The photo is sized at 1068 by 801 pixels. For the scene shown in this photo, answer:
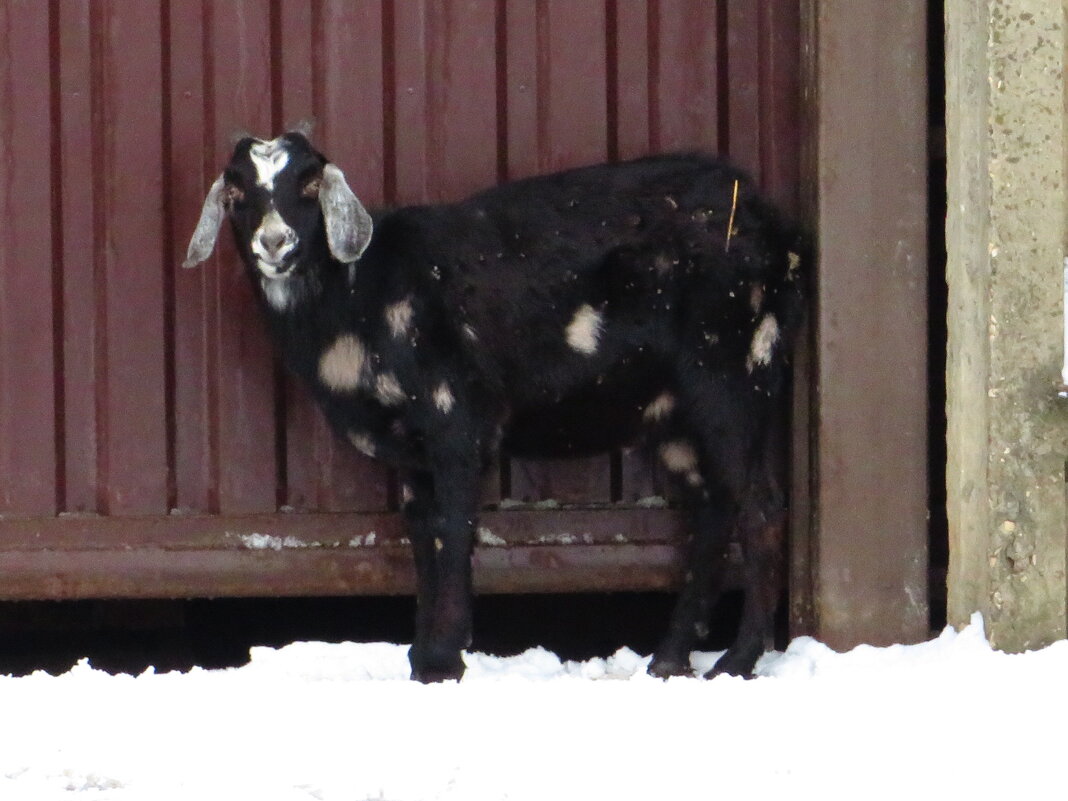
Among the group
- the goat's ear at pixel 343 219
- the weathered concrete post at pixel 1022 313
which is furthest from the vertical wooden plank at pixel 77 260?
the weathered concrete post at pixel 1022 313

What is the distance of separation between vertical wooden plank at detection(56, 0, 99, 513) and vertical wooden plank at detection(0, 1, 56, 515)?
48 millimetres

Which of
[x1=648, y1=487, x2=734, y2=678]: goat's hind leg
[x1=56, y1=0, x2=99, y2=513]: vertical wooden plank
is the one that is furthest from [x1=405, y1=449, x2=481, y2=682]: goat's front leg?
[x1=56, y1=0, x2=99, y2=513]: vertical wooden plank

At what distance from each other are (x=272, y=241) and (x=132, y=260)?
0.75m

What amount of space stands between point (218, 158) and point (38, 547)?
134 centimetres

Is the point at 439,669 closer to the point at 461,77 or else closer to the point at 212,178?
the point at 212,178

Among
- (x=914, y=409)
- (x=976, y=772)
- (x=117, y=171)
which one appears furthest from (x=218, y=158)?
(x=976, y=772)

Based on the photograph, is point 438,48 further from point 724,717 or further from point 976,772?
point 976,772

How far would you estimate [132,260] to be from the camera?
548cm

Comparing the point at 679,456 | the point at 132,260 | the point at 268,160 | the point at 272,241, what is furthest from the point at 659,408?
the point at 132,260

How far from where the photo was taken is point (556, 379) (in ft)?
17.3

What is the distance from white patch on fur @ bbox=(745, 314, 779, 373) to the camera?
17.3ft

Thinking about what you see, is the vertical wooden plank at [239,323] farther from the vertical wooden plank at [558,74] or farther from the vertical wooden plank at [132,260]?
the vertical wooden plank at [558,74]

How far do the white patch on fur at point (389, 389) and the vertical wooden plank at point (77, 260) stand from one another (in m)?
1.00

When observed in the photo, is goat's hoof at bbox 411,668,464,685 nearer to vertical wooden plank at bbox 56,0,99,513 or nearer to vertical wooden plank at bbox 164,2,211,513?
vertical wooden plank at bbox 164,2,211,513
